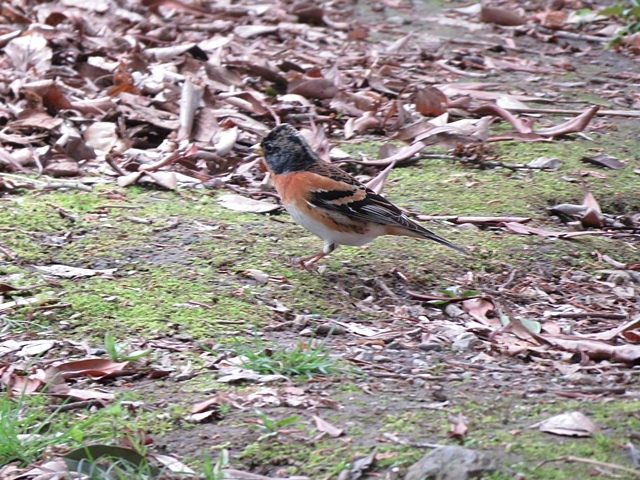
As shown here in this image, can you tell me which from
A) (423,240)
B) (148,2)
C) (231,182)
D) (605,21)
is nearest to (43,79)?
(231,182)

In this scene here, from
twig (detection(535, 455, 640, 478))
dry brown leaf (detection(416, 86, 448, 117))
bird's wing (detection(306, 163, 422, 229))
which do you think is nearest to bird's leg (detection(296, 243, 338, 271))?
bird's wing (detection(306, 163, 422, 229))

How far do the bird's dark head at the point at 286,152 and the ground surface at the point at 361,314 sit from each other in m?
0.42

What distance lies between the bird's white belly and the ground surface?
0.16 metres

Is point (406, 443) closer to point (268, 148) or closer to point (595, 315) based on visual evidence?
point (595, 315)

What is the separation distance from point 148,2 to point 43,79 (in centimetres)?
273

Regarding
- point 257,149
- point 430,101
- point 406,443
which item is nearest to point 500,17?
point 430,101

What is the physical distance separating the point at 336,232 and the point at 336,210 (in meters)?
0.12

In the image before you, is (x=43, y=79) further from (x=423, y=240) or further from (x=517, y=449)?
(x=517, y=449)

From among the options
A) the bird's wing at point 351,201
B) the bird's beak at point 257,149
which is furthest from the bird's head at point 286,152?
the bird's beak at point 257,149

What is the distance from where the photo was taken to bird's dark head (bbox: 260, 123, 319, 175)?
584 centimetres

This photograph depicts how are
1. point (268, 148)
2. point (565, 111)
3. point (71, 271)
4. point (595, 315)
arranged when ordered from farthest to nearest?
1. point (565, 111)
2. point (268, 148)
3. point (71, 271)
4. point (595, 315)

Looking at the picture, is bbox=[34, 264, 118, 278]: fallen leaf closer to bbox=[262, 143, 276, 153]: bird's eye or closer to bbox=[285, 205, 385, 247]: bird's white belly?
bbox=[285, 205, 385, 247]: bird's white belly

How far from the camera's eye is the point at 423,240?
19.7 feet

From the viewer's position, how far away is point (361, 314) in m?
4.95
